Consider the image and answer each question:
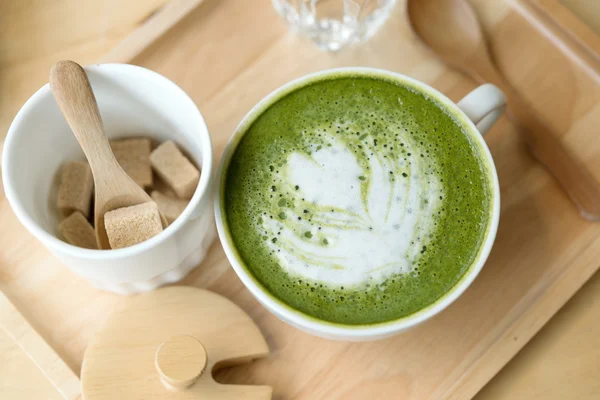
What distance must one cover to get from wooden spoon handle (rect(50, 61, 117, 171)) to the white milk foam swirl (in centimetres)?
23

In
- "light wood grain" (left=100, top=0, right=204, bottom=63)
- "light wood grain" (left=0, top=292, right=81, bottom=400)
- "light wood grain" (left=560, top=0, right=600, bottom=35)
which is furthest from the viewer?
"light wood grain" (left=560, top=0, right=600, bottom=35)

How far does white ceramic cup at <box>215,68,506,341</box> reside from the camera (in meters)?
0.76

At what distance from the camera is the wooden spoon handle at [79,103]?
0.79 meters

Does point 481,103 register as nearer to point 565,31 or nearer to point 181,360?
point 565,31

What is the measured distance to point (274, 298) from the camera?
78cm

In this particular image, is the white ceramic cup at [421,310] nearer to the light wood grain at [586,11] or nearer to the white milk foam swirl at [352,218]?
the white milk foam swirl at [352,218]

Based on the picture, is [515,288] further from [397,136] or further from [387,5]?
[387,5]

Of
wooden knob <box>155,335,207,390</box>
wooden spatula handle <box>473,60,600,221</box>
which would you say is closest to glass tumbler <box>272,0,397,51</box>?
wooden spatula handle <box>473,60,600,221</box>

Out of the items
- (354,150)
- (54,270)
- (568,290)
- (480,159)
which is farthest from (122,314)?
(568,290)

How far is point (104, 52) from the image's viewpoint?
1072mm

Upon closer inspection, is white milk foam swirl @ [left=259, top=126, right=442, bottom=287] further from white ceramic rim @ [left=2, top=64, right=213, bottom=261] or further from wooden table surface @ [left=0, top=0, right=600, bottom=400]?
wooden table surface @ [left=0, top=0, right=600, bottom=400]

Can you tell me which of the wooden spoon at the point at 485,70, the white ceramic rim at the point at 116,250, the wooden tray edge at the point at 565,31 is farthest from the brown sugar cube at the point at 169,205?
the wooden tray edge at the point at 565,31

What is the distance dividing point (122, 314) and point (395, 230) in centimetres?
38

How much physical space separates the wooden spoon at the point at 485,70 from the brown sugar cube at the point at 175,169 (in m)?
0.43
